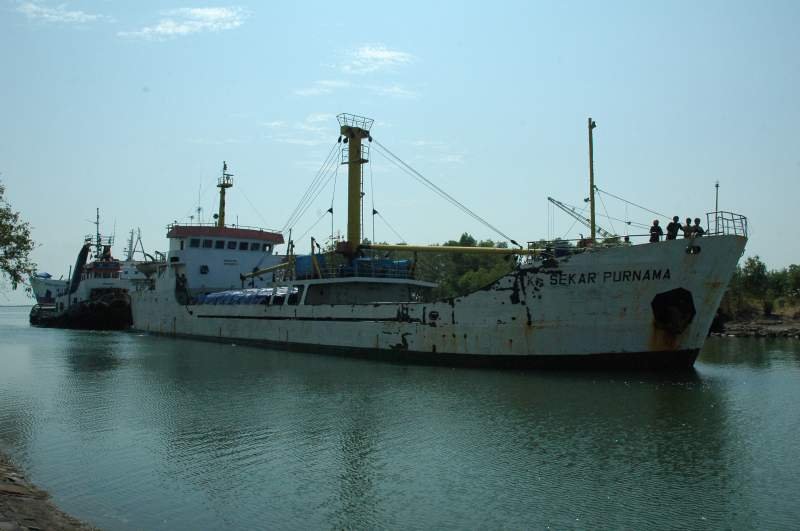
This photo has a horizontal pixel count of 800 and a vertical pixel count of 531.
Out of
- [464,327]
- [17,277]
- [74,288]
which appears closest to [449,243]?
[74,288]

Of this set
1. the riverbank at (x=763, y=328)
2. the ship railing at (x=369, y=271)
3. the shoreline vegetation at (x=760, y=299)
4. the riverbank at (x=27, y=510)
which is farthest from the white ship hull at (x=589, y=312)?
the shoreline vegetation at (x=760, y=299)

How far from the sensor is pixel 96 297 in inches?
2009

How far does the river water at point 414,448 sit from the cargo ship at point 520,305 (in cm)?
91

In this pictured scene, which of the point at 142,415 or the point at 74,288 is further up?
the point at 74,288

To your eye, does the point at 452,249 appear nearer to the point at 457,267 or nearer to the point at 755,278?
the point at 755,278

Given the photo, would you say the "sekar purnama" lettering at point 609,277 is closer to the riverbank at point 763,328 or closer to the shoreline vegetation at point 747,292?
the shoreline vegetation at point 747,292

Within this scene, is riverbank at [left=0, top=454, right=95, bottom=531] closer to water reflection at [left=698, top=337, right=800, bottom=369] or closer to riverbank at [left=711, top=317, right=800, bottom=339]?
water reflection at [left=698, top=337, right=800, bottom=369]

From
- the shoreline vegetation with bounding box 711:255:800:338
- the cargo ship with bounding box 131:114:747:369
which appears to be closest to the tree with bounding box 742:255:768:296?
the shoreline vegetation with bounding box 711:255:800:338

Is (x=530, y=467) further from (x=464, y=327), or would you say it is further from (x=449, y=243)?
(x=449, y=243)

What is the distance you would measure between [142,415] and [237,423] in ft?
8.45

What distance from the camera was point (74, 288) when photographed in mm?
55781

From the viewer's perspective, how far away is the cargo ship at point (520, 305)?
18062 mm

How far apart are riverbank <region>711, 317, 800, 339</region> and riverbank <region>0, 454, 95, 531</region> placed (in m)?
41.9

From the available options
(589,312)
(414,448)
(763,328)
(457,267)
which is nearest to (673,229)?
(589,312)
